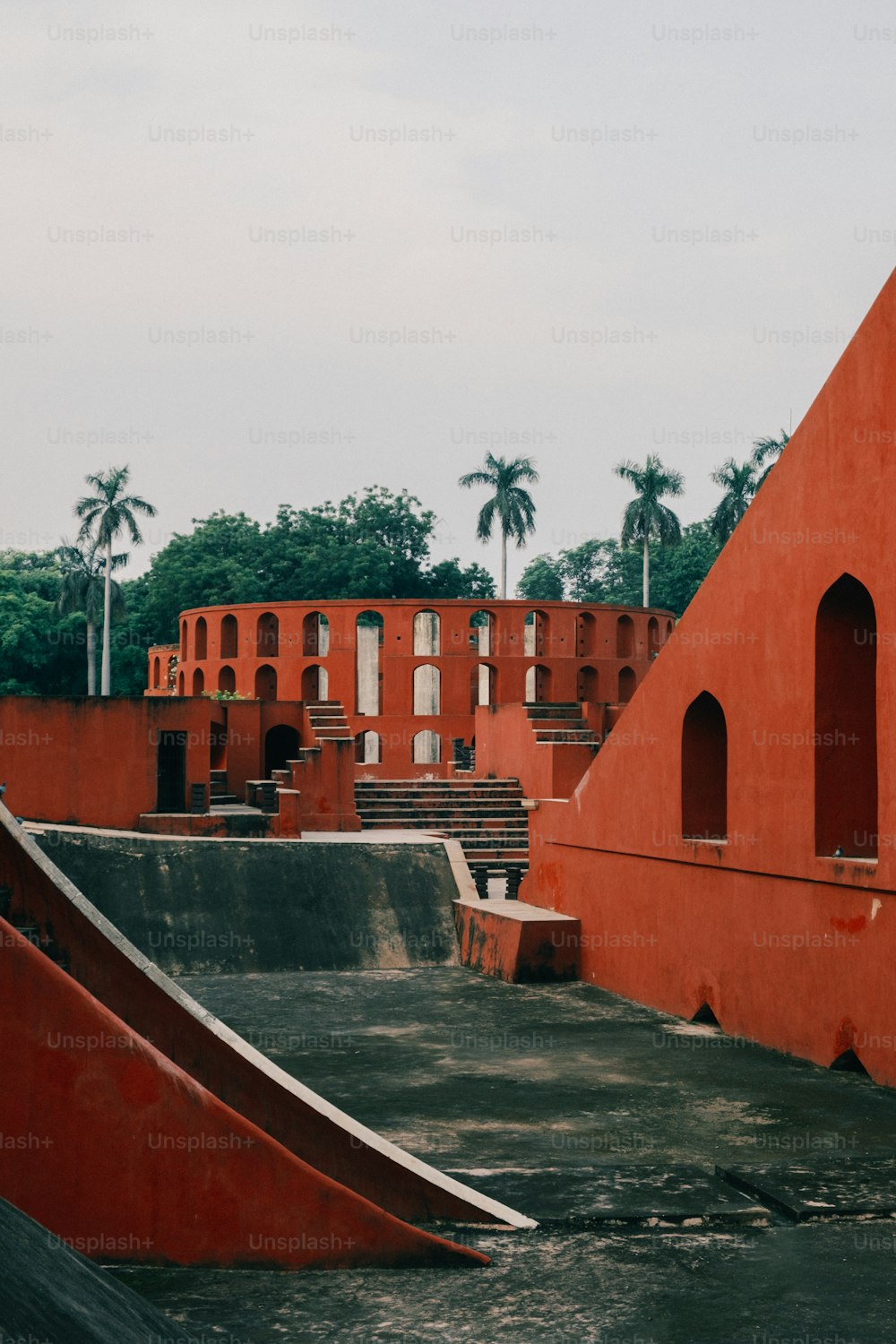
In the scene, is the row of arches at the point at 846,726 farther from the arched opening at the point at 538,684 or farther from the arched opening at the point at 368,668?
the arched opening at the point at 368,668

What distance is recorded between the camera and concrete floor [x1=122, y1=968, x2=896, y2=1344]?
15.7 feet

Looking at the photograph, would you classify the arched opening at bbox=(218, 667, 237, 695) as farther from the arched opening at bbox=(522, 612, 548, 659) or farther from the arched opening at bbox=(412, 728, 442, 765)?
the arched opening at bbox=(522, 612, 548, 659)

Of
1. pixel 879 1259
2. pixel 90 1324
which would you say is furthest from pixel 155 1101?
pixel 879 1259

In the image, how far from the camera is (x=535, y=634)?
30.8 metres

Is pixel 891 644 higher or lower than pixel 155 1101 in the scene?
higher

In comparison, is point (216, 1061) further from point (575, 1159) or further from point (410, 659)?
point (410, 659)

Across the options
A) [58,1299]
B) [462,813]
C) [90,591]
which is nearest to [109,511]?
[90,591]

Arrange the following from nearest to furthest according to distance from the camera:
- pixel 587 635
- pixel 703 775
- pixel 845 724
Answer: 1. pixel 845 724
2. pixel 703 775
3. pixel 587 635

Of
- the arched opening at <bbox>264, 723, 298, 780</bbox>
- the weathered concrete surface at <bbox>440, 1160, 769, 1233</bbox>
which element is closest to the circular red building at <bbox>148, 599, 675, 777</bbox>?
the arched opening at <bbox>264, 723, 298, 780</bbox>

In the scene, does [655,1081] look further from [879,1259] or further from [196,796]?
[196,796]

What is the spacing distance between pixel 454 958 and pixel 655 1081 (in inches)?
225

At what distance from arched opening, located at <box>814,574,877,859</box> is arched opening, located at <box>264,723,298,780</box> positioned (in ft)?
60.0

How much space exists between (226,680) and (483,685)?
6665 millimetres

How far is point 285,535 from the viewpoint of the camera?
45.5m
